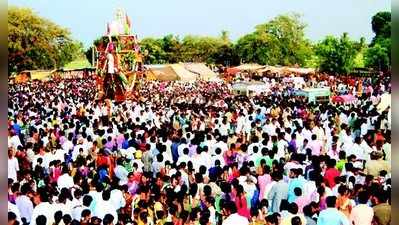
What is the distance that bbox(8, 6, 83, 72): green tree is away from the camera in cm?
4647

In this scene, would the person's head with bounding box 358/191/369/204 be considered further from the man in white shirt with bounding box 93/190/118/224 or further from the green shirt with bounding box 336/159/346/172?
the man in white shirt with bounding box 93/190/118/224

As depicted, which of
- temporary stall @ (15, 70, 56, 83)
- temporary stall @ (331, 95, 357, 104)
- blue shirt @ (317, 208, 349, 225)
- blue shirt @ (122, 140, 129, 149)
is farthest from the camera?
Answer: temporary stall @ (15, 70, 56, 83)

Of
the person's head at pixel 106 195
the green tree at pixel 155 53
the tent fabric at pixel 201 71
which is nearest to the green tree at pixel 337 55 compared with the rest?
the tent fabric at pixel 201 71

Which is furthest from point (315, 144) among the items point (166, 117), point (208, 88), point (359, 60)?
point (359, 60)

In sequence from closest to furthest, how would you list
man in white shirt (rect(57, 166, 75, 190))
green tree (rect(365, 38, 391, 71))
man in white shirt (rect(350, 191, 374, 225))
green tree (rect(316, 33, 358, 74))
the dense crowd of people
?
man in white shirt (rect(350, 191, 374, 225)) → the dense crowd of people → man in white shirt (rect(57, 166, 75, 190)) → green tree (rect(316, 33, 358, 74)) → green tree (rect(365, 38, 391, 71))

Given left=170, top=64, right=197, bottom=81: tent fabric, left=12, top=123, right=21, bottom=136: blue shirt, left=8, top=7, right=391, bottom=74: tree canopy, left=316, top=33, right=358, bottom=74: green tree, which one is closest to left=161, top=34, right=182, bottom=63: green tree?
left=8, top=7, right=391, bottom=74: tree canopy

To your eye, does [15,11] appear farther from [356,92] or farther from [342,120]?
[342,120]

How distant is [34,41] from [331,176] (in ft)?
Result: 142

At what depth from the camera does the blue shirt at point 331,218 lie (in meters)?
5.79

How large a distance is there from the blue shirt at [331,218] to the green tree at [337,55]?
35.0 meters

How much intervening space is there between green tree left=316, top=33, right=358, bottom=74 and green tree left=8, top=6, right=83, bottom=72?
→ 22.1m

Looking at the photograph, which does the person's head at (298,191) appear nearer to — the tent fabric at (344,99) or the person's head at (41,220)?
the person's head at (41,220)

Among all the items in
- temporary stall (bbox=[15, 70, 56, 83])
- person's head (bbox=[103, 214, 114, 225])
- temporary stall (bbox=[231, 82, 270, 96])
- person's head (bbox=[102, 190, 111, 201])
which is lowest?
person's head (bbox=[103, 214, 114, 225])

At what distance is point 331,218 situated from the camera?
5785 millimetres
